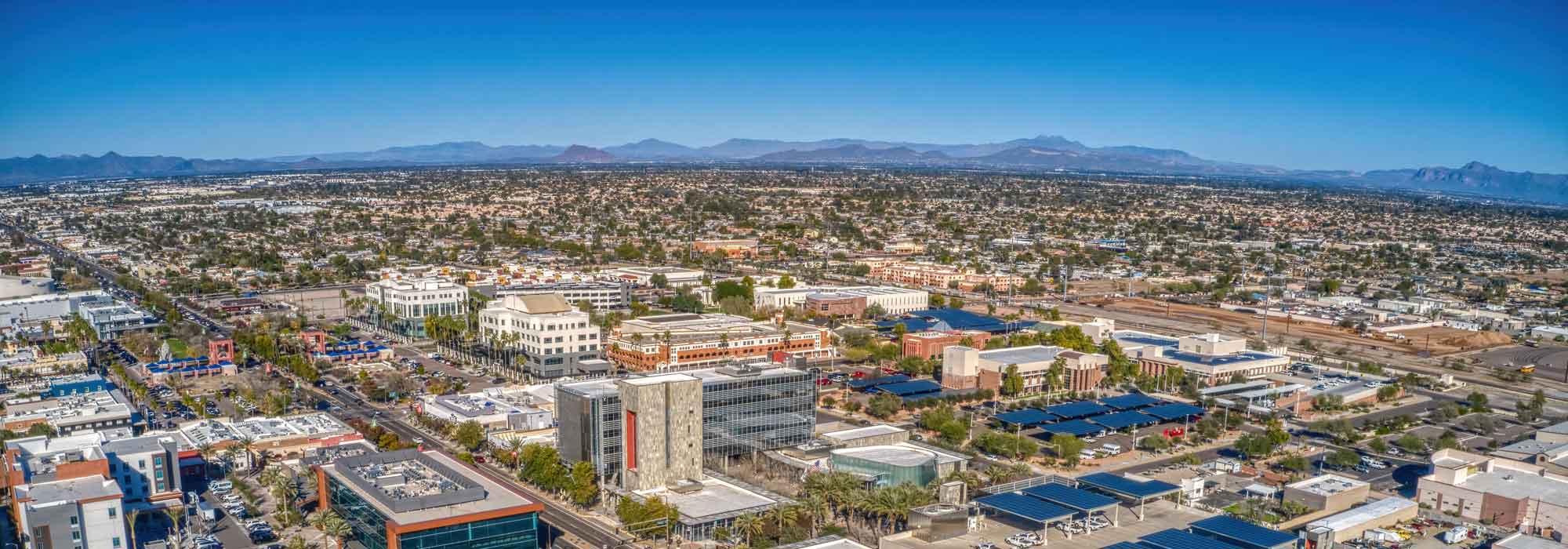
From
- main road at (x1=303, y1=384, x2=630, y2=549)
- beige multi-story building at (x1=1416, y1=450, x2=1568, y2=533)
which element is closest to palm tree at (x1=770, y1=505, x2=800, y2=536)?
main road at (x1=303, y1=384, x2=630, y2=549)

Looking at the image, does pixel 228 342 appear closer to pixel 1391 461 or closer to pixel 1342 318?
pixel 1391 461

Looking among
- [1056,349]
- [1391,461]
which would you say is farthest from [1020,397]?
[1391,461]

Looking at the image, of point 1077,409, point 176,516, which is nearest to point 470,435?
point 176,516

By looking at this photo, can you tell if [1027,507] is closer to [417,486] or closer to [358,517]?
[417,486]

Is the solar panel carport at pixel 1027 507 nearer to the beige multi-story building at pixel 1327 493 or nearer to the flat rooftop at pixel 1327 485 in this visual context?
the beige multi-story building at pixel 1327 493

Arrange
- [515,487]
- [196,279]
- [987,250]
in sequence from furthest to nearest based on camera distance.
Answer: [987,250] < [196,279] < [515,487]

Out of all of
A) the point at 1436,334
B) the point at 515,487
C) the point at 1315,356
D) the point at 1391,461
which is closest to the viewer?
the point at 515,487

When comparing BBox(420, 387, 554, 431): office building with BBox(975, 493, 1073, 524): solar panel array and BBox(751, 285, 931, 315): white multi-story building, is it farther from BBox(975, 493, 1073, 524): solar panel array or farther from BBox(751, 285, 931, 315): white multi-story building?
BBox(751, 285, 931, 315): white multi-story building
